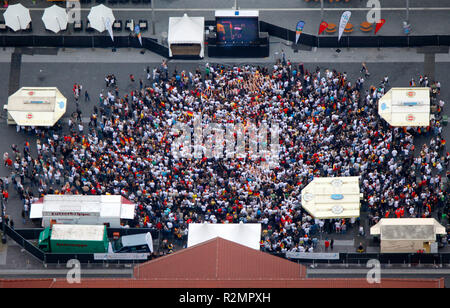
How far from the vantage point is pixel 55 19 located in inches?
5187

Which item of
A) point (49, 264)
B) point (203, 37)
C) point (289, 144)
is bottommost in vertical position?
point (49, 264)

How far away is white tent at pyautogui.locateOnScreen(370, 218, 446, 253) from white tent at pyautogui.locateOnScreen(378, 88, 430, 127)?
1024 cm

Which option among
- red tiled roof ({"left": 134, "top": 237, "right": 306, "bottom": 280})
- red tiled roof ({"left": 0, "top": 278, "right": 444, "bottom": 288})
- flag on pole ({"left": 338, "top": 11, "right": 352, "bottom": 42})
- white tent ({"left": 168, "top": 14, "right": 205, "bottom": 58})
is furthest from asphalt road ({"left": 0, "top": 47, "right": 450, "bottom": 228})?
red tiled roof ({"left": 0, "top": 278, "right": 444, "bottom": 288})

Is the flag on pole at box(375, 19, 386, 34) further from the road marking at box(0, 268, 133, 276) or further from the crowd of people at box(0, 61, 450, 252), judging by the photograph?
the road marking at box(0, 268, 133, 276)

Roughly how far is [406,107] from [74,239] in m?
31.0

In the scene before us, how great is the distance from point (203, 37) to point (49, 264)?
27719 mm

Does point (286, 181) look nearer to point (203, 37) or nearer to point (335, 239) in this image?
point (335, 239)

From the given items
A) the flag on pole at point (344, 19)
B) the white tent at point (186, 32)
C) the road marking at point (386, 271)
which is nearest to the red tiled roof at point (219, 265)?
the road marking at point (386, 271)

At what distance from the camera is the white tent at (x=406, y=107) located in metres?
121

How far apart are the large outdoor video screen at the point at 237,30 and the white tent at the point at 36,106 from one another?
1590 cm

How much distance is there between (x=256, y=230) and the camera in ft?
377

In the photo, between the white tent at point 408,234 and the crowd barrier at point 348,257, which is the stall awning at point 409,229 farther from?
the crowd barrier at point 348,257

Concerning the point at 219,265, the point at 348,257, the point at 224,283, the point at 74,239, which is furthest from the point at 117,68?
the point at 224,283
